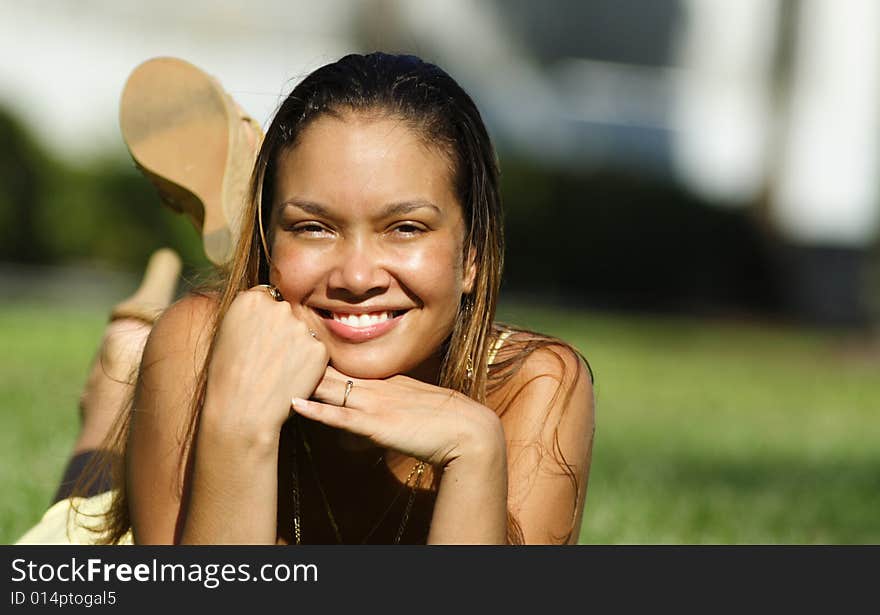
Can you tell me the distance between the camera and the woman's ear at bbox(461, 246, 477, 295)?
9.68 feet

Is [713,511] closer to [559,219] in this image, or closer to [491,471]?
[491,471]

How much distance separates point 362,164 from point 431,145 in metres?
0.19

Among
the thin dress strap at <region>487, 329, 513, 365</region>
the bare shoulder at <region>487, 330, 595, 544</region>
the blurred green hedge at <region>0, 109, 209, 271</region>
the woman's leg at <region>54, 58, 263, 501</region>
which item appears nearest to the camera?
the bare shoulder at <region>487, 330, 595, 544</region>

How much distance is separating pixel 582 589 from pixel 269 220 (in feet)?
3.64

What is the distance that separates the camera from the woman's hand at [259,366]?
2639mm

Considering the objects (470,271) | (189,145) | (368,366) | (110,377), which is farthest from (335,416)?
(110,377)

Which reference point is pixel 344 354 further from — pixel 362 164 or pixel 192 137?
pixel 192 137

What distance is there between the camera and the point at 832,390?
10773mm

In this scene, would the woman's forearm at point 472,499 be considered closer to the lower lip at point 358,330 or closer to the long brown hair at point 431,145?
the long brown hair at point 431,145

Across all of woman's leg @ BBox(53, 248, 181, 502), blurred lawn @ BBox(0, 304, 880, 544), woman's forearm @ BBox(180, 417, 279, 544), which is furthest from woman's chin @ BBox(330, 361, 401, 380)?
blurred lawn @ BBox(0, 304, 880, 544)

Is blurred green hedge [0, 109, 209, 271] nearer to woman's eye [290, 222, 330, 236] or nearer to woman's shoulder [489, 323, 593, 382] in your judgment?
woman's shoulder [489, 323, 593, 382]

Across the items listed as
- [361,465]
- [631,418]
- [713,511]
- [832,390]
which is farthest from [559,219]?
[361,465]

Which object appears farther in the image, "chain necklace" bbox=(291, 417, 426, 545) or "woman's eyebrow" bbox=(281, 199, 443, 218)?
"chain necklace" bbox=(291, 417, 426, 545)

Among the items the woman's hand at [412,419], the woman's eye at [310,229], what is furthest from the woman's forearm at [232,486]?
the woman's eye at [310,229]
